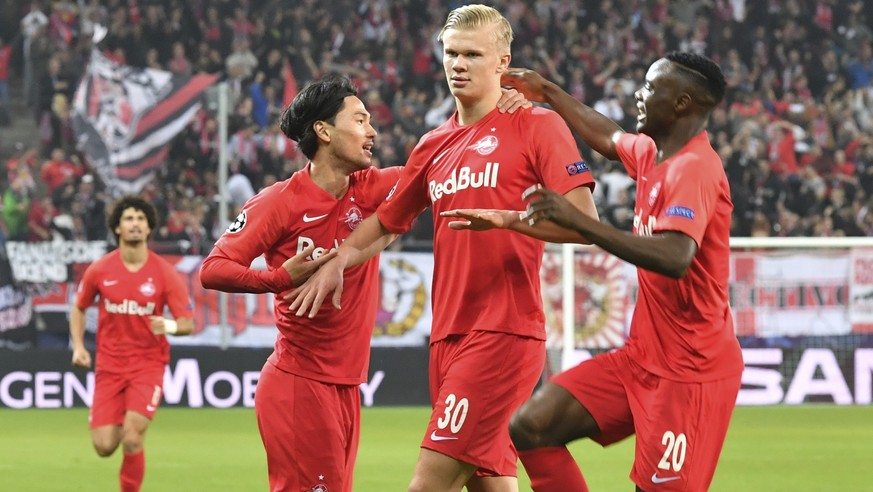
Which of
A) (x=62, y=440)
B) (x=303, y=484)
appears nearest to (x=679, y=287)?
(x=303, y=484)

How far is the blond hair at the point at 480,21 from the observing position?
17.1ft

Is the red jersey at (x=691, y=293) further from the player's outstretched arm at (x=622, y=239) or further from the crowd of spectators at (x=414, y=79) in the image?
the crowd of spectators at (x=414, y=79)

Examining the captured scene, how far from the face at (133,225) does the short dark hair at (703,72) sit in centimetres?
607

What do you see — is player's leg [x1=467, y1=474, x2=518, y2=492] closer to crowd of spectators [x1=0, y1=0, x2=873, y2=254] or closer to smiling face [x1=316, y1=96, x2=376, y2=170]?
smiling face [x1=316, y1=96, x2=376, y2=170]

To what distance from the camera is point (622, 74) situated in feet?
69.6

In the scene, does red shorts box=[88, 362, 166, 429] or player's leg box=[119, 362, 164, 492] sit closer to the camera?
player's leg box=[119, 362, 164, 492]

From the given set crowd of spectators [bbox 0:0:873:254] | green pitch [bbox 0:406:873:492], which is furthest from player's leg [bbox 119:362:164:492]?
crowd of spectators [bbox 0:0:873:254]

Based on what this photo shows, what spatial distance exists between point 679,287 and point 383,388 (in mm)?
10230

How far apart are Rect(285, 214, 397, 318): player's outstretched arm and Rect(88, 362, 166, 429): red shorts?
421cm

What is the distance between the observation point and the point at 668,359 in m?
5.01

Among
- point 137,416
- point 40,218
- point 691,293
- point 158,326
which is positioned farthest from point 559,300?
point 691,293

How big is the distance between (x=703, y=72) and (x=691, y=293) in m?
0.86

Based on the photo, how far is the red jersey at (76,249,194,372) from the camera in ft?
32.2

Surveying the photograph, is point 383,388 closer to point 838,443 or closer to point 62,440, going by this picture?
point 62,440
